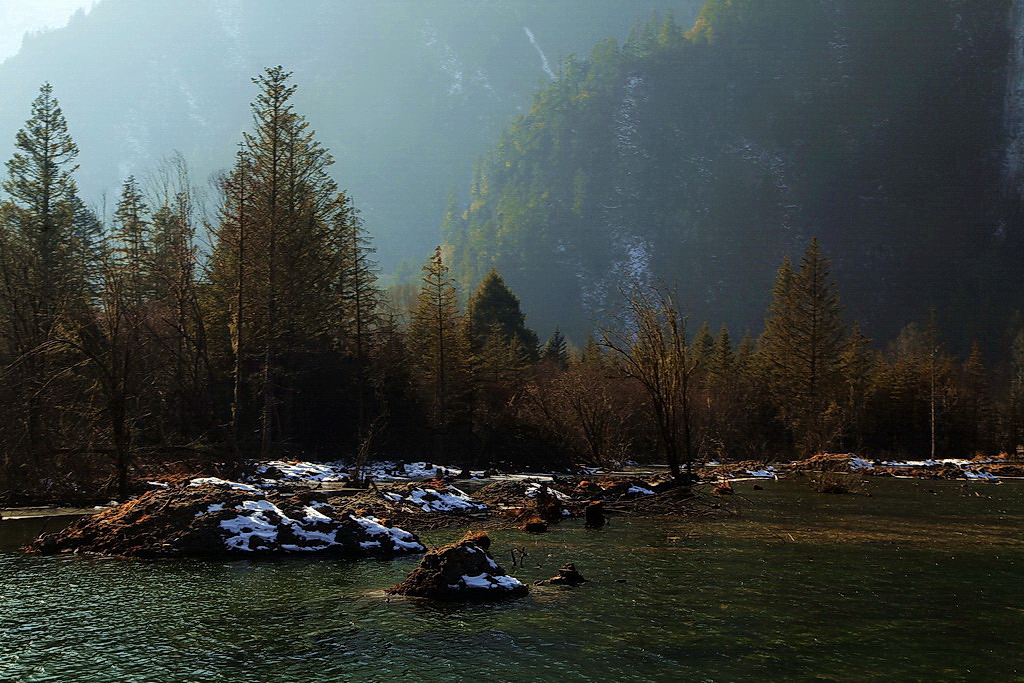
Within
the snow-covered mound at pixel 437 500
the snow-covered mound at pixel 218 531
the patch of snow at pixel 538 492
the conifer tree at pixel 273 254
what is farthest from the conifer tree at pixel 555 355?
the snow-covered mound at pixel 218 531

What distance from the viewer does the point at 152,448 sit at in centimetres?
2420

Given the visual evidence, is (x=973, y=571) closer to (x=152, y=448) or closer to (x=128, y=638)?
(x=128, y=638)

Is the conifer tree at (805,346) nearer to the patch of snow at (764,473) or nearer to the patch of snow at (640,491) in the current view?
the patch of snow at (764,473)

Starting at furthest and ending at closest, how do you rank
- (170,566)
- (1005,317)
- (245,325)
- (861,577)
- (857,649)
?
(1005,317) → (245,325) → (170,566) → (861,577) → (857,649)

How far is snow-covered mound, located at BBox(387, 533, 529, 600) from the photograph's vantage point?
13.2m

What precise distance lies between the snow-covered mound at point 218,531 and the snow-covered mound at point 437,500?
5715mm

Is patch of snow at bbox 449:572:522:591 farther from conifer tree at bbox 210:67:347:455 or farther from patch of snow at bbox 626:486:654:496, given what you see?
conifer tree at bbox 210:67:347:455

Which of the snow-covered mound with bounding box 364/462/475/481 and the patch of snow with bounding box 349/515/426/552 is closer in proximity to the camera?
the patch of snow with bounding box 349/515/426/552

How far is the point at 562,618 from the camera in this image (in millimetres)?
11812


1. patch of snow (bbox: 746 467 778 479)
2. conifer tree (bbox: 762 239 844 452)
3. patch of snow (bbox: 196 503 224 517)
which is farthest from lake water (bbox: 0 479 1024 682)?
conifer tree (bbox: 762 239 844 452)

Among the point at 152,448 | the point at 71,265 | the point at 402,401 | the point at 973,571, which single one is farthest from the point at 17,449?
the point at 402,401

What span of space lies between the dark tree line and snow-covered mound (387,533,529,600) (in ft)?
42.0

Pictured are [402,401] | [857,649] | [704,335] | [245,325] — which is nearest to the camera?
[857,649]

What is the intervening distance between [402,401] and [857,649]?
4785 centimetres
